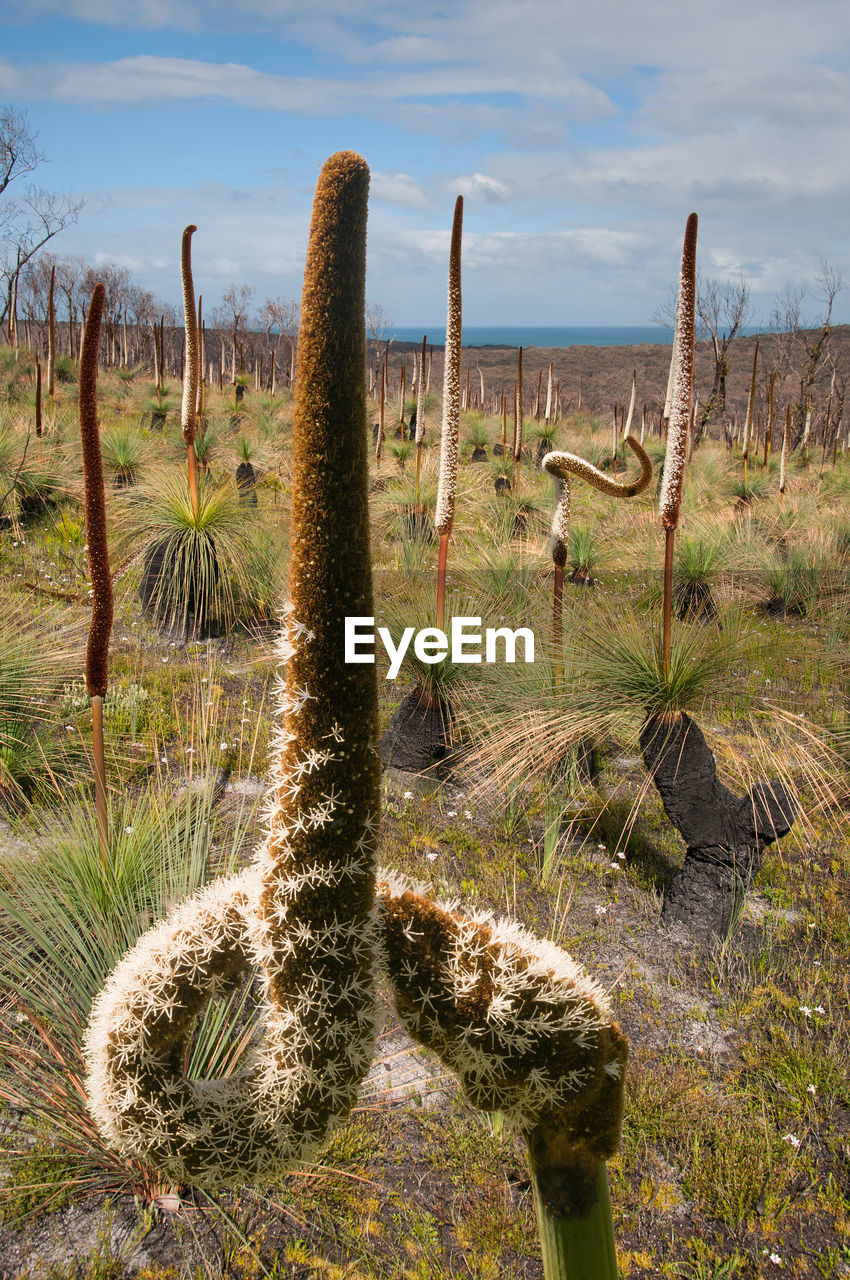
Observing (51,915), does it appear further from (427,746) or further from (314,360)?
(427,746)

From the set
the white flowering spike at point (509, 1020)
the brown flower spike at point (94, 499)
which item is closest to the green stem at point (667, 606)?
the brown flower spike at point (94, 499)

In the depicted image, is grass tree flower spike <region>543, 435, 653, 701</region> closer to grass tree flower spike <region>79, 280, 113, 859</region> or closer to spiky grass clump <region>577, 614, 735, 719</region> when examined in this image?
spiky grass clump <region>577, 614, 735, 719</region>

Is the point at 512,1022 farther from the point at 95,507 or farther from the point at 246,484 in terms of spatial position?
the point at 246,484

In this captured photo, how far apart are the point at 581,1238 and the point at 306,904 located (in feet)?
2.40

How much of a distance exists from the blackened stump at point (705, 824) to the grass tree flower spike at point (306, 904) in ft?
9.84

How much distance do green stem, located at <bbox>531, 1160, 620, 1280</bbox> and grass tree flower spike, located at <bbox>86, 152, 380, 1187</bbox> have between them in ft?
1.28

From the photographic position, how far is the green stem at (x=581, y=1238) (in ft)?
4.20

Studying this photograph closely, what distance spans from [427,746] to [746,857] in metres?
2.06

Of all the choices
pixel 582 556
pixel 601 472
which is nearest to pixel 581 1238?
pixel 601 472

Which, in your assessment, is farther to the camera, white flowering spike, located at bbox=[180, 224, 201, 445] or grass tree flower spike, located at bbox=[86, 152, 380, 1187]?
white flowering spike, located at bbox=[180, 224, 201, 445]

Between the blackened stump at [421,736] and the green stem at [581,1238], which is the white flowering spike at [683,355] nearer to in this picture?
the blackened stump at [421,736]

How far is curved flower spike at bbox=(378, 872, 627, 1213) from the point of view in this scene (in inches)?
48.3

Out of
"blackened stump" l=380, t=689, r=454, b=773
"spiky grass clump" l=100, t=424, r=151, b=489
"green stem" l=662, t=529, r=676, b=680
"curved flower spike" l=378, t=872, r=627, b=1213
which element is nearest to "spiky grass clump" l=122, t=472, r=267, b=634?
"blackened stump" l=380, t=689, r=454, b=773

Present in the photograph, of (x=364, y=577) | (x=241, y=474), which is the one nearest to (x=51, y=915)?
(x=364, y=577)
